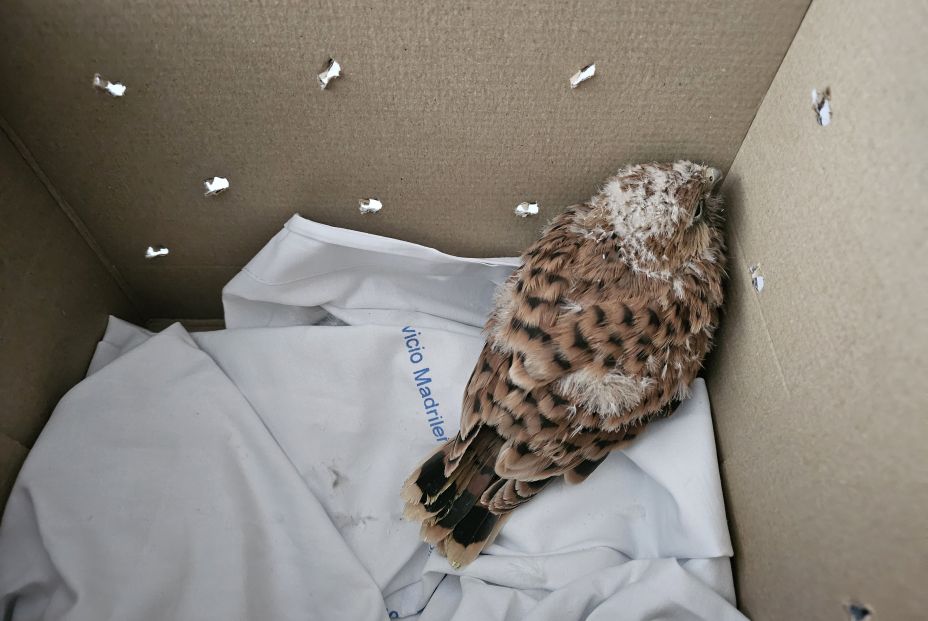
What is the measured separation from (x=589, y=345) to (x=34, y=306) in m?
1.03

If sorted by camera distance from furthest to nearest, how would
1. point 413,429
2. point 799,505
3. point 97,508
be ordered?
1. point 413,429
2. point 97,508
3. point 799,505

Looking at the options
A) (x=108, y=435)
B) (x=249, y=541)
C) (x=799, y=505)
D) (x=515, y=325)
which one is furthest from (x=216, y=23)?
(x=799, y=505)

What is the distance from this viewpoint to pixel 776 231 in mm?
1011

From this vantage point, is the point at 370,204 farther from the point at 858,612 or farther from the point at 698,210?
the point at 858,612

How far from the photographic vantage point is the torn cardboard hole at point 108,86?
106cm

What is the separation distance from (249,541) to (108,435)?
346 mm

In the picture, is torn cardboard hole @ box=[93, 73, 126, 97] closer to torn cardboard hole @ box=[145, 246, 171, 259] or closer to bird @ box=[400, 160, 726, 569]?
torn cardboard hole @ box=[145, 246, 171, 259]

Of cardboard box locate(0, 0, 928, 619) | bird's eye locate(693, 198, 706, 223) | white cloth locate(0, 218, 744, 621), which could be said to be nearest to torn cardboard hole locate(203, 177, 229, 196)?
cardboard box locate(0, 0, 928, 619)

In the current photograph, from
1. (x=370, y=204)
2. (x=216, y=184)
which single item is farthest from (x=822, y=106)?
(x=216, y=184)

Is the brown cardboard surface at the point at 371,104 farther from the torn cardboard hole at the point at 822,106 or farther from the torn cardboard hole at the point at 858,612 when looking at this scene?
the torn cardboard hole at the point at 858,612

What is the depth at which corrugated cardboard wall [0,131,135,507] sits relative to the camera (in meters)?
1.13

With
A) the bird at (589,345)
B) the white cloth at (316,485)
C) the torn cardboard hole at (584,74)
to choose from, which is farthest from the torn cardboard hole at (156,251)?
the torn cardboard hole at (584,74)

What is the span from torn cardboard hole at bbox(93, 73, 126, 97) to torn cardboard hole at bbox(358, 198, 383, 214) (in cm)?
45

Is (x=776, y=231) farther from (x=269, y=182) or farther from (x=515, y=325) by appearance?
(x=269, y=182)
